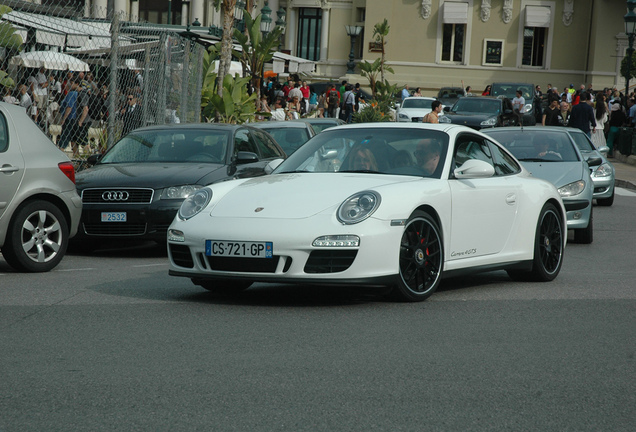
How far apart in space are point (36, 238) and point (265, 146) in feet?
15.2

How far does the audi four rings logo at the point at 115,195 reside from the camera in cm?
1140

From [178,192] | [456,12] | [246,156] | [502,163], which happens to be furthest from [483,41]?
[502,163]

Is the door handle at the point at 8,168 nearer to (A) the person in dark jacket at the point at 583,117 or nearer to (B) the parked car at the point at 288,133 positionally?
(B) the parked car at the point at 288,133

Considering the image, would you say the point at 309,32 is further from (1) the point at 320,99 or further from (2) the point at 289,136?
(2) the point at 289,136

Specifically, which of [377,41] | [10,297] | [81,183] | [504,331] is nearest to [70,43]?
[81,183]

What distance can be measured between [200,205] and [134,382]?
9.66 feet

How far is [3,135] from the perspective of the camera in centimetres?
951

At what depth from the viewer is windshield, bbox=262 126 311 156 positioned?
694 inches

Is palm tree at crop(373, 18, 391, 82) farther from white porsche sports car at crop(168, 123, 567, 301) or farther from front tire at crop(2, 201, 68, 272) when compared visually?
white porsche sports car at crop(168, 123, 567, 301)

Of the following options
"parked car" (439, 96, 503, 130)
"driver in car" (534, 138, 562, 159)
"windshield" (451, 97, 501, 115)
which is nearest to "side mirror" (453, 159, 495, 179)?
"driver in car" (534, 138, 562, 159)

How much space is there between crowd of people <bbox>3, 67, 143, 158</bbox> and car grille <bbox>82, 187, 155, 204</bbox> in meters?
4.32

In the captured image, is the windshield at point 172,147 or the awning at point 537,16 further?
the awning at point 537,16

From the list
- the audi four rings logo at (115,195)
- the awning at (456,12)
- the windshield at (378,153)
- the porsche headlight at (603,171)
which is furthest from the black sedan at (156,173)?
the awning at (456,12)

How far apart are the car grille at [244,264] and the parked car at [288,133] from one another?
10.0 metres
